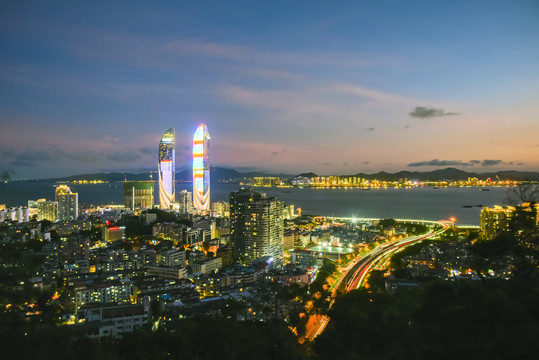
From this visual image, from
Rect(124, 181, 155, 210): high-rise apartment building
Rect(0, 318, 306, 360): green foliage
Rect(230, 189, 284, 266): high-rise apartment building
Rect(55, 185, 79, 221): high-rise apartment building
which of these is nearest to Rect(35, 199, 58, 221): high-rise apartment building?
Rect(55, 185, 79, 221): high-rise apartment building

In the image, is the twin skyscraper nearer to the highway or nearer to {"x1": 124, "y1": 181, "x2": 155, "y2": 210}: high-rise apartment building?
{"x1": 124, "y1": 181, "x2": 155, "y2": 210}: high-rise apartment building

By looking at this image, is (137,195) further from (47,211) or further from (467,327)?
(467,327)

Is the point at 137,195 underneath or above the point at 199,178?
underneath

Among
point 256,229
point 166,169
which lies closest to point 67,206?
point 166,169

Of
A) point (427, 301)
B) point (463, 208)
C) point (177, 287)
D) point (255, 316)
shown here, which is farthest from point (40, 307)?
point (463, 208)

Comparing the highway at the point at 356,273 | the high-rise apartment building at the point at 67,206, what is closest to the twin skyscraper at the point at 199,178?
the high-rise apartment building at the point at 67,206

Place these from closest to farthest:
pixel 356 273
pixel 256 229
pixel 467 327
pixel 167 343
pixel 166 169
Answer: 1. pixel 467 327
2. pixel 167 343
3. pixel 356 273
4. pixel 256 229
5. pixel 166 169
